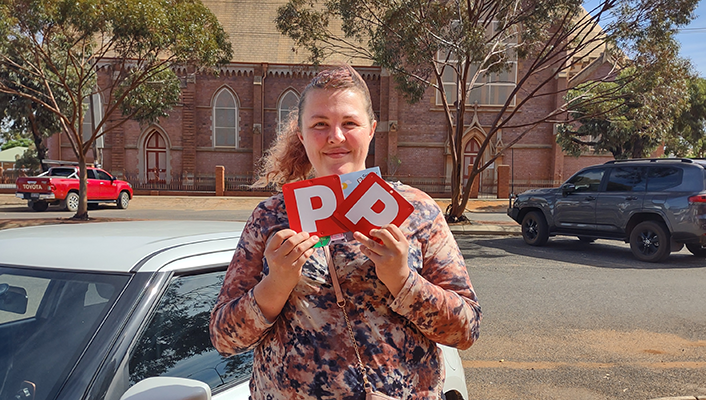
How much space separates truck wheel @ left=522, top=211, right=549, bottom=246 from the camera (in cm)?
1245

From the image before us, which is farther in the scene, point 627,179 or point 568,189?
point 568,189

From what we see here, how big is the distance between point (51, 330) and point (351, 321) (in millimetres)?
1193

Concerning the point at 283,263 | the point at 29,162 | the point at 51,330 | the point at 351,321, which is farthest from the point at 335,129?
the point at 29,162

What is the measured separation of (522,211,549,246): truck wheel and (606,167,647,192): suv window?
5.76ft

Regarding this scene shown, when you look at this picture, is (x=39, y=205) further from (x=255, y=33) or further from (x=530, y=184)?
(x=530, y=184)

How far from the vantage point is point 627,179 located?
10922 mm

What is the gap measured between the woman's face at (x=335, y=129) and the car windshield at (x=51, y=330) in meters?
0.87

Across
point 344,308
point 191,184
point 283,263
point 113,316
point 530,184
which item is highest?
point 283,263

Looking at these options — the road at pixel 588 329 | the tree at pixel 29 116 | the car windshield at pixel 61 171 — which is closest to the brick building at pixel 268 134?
the tree at pixel 29 116

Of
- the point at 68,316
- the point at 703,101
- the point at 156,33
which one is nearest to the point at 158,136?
the point at 156,33

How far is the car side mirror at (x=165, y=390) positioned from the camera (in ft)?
5.07

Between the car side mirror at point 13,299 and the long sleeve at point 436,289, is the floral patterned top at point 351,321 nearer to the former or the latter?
the long sleeve at point 436,289

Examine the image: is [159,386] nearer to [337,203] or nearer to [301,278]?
[301,278]

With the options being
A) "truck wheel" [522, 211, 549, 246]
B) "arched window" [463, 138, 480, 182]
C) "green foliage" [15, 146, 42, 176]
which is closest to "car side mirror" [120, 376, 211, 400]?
"truck wheel" [522, 211, 549, 246]
